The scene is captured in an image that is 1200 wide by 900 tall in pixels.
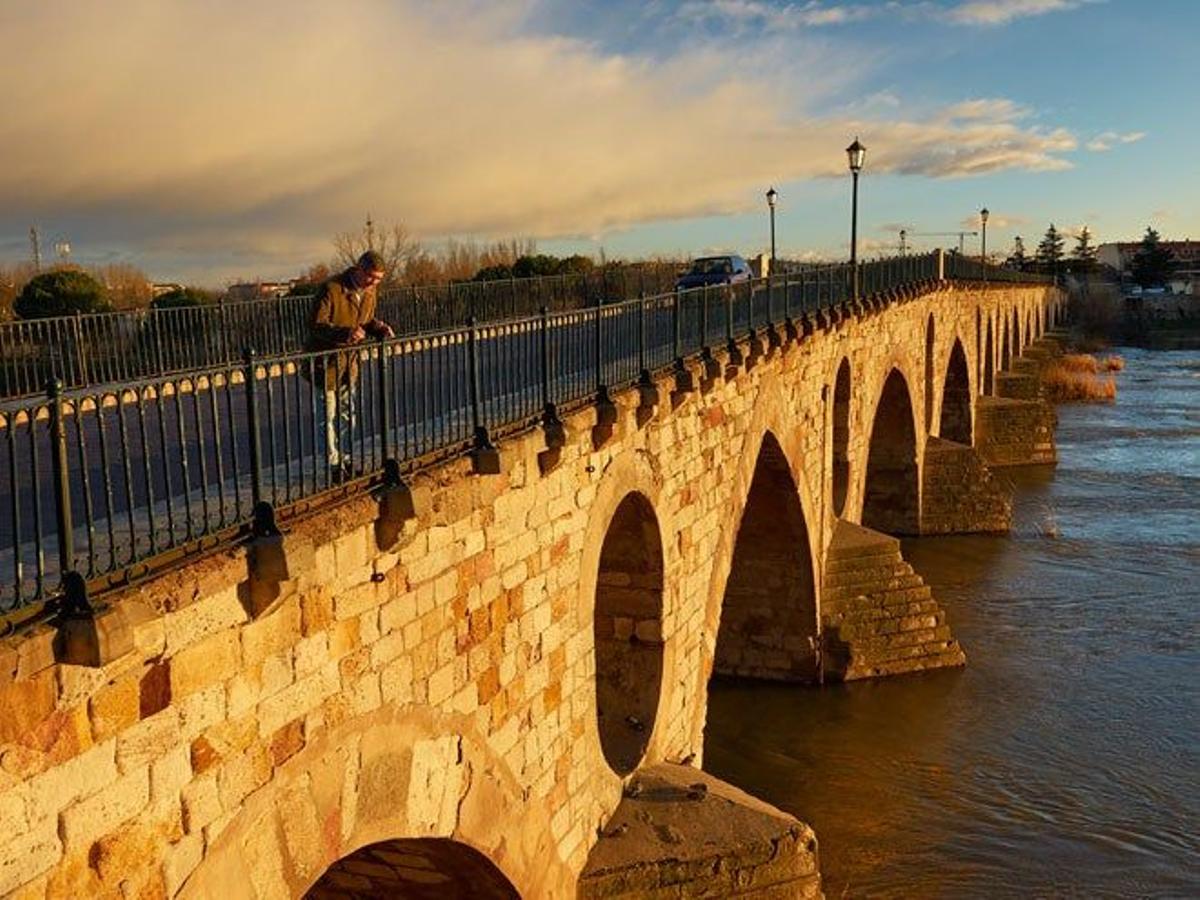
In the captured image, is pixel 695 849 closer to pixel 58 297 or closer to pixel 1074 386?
pixel 58 297

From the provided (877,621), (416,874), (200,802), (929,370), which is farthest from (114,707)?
(929,370)

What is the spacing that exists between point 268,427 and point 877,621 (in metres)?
13.1

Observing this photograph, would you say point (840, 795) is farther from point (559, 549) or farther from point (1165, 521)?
point (1165, 521)

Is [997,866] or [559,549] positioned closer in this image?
[559,549]

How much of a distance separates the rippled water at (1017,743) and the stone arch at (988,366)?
19.2 meters

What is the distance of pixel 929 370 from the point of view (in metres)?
31.0

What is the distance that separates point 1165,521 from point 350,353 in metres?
25.0

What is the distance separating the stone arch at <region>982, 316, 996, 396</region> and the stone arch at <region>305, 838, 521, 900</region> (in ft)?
126

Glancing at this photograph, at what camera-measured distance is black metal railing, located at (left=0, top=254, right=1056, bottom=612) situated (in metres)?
4.17

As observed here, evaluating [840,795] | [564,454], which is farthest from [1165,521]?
[564,454]

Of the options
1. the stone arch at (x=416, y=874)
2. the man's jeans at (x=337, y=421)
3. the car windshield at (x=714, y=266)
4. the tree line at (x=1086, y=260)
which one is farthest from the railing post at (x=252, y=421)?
the tree line at (x=1086, y=260)

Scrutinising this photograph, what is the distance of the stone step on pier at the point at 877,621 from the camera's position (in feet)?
55.9

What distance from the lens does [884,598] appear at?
17547mm

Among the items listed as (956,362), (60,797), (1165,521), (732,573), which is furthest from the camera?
(956,362)
